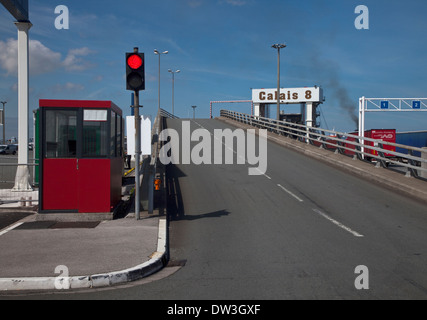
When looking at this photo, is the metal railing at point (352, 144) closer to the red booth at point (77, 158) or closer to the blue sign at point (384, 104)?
the blue sign at point (384, 104)

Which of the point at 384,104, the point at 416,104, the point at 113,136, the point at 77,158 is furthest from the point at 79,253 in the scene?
the point at 416,104

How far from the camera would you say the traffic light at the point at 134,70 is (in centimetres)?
949

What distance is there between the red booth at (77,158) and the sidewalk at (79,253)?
1.75 ft

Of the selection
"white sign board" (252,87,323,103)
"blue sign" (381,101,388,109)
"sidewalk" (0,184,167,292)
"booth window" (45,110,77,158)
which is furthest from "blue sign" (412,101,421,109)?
"booth window" (45,110,77,158)

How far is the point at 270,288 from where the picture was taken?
5.63m

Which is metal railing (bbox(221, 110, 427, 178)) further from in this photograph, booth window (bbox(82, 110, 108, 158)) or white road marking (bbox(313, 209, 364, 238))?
booth window (bbox(82, 110, 108, 158))

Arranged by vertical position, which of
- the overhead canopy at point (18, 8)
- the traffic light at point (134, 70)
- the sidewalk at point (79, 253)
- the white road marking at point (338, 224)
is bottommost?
the sidewalk at point (79, 253)

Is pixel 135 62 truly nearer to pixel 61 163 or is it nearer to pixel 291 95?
pixel 61 163

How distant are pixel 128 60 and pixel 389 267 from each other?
6899 millimetres

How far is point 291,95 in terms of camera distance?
63.3 metres

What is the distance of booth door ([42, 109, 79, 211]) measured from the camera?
32.5ft

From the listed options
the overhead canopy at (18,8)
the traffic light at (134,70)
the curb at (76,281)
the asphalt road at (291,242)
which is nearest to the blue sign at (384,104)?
the asphalt road at (291,242)
